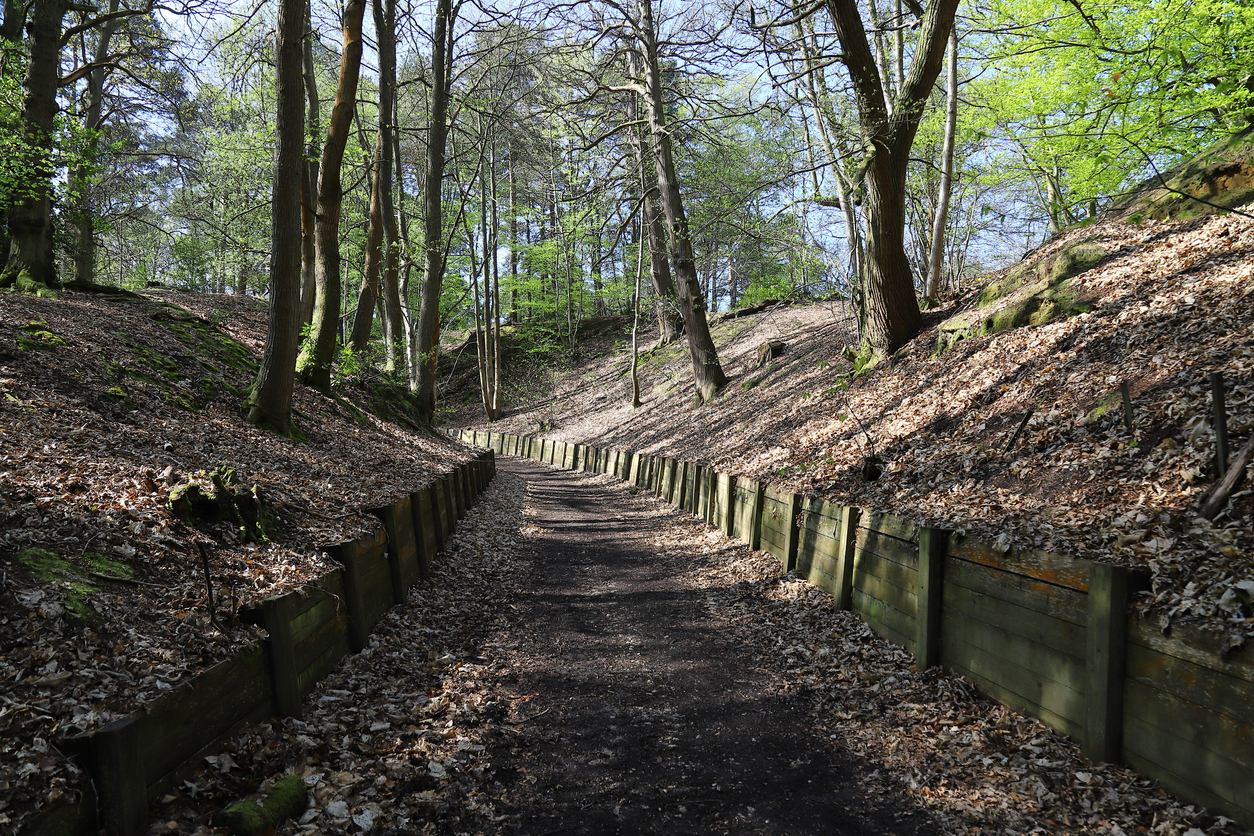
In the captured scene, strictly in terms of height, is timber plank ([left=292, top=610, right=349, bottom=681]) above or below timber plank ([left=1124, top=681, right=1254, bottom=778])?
below

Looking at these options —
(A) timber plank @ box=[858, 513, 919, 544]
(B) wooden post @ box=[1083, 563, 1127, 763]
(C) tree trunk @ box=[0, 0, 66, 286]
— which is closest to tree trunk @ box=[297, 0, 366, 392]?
(C) tree trunk @ box=[0, 0, 66, 286]

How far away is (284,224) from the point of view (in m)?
7.60

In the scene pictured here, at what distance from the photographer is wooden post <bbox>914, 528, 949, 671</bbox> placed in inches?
172

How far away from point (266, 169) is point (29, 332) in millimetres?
15004

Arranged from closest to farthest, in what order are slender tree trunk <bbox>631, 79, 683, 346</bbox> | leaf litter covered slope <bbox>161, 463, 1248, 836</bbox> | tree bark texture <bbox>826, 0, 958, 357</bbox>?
leaf litter covered slope <bbox>161, 463, 1248, 836</bbox>, tree bark texture <bbox>826, 0, 958, 357</bbox>, slender tree trunk <bbox>631, 79, 683, 346</bbox>

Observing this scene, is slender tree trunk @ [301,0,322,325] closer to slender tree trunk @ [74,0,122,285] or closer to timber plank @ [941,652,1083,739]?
slender tree trunk @ [74,0,122,285]

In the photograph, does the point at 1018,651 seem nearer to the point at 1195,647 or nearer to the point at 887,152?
the point at 1195,647

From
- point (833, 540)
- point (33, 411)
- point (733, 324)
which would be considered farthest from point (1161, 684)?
point (733, 324)

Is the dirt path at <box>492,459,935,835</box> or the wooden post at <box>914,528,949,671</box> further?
the wooden post at <box>914,528,949,671</box>

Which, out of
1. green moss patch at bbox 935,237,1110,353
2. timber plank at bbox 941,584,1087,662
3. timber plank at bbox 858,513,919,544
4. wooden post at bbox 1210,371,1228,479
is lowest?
timber plank at bbox 941,584,1087,662

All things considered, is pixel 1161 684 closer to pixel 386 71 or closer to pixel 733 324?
pixel 386 71

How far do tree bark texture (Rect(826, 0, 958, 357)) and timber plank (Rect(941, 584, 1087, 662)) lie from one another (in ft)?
22.6

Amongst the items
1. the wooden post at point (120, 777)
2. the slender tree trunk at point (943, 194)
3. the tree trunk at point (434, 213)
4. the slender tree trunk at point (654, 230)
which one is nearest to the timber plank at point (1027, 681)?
the wooden post at point (120, 777)

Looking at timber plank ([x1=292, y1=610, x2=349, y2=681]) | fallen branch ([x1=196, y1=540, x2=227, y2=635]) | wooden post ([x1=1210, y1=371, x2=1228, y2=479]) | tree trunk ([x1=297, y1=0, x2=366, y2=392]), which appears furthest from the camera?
tree trunk ([x1=297, y1=0, x2=366, y2=392])
